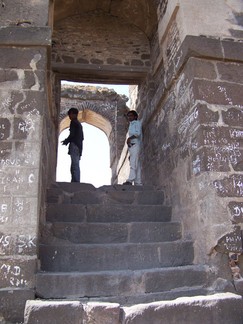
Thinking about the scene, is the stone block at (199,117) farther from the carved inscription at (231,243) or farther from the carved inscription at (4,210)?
the carved inscription at (4,210)

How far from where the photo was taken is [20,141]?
361 cm

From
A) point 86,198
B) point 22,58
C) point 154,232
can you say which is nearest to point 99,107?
point 86,198

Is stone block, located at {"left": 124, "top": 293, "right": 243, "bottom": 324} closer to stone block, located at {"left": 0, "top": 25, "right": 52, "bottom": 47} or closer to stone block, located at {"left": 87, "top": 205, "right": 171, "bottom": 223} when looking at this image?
stone block, located at {"left": 87, "top": 205, "right": 171, "bottom": 223}

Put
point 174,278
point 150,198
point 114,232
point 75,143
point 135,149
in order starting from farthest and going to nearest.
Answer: point 75,143 < point 135,149 < point 150,198 < point 114,232 < point 174,278

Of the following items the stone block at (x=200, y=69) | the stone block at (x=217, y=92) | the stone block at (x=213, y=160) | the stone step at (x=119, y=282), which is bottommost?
the stone step at (x=119, y=282)

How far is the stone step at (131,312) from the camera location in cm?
282

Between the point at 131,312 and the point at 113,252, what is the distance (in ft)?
3.13

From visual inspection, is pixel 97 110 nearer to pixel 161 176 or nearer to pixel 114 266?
pixel 161 176

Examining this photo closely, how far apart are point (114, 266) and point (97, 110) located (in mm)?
9127

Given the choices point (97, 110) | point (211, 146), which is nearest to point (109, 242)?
point (211, 146)

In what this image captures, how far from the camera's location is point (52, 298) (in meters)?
3.21

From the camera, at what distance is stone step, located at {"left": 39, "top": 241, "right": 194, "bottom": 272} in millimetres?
3639

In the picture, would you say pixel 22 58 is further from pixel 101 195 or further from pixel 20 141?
pixel 101 195

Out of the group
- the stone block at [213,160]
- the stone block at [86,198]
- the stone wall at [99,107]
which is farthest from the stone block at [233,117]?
the stone wall at [99,107]
